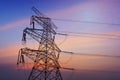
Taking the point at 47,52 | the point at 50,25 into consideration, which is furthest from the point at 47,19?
the point at 47,52

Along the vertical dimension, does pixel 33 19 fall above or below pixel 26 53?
above

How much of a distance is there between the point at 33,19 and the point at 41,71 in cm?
664

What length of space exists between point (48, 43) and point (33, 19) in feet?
12.9

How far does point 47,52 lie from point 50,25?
3.64m

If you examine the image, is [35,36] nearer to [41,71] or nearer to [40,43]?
[40,43]

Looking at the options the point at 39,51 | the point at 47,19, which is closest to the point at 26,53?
the point at 39,51

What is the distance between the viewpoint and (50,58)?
5234 cm

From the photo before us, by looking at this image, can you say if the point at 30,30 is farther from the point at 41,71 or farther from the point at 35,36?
the point at 41,71

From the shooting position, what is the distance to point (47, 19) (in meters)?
52.2

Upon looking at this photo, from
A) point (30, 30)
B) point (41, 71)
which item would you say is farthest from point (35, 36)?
point (41, 71)

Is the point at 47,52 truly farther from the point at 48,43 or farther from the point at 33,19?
the point at 33,19

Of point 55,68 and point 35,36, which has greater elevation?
point 35,36

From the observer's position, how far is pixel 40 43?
169 feet

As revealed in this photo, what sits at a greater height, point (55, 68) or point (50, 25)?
point (50, 25)
